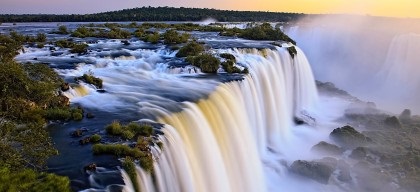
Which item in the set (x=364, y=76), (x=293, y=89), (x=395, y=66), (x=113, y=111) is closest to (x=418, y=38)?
(x=395, y=66)

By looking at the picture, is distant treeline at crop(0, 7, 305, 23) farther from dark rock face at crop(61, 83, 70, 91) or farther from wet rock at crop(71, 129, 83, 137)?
wet rock at crop(71, 129, 83, 137)

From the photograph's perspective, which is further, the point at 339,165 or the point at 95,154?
the point at 339,165

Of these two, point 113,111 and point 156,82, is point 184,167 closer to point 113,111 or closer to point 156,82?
point 113,111

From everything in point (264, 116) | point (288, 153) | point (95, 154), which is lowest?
point (288, 153)

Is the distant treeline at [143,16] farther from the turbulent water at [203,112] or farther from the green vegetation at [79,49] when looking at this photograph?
the turbulent water at [203,112]

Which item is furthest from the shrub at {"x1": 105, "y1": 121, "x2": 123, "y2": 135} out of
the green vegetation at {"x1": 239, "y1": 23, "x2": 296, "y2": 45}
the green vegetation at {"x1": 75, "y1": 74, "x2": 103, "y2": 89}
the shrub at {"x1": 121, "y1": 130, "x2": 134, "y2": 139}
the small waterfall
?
the green vegetation at {"x1": 239, "y1": 23, "x2": 296, "y2": 45}

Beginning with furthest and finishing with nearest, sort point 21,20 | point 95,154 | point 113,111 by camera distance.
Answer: point 21,20
point 113,111
point 95,154

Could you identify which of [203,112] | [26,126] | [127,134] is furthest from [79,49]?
[26,126]
